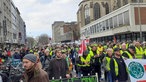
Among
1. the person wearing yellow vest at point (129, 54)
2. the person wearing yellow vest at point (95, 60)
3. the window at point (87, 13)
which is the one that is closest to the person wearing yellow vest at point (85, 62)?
the person wearing yellow vest at point (95, 60)

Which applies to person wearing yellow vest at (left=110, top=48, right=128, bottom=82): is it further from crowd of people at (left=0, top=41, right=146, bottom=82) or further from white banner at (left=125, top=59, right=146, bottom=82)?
white banner at (left=125, top=59, right=146, bottom=82)

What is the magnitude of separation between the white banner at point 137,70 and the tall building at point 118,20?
37.0 m

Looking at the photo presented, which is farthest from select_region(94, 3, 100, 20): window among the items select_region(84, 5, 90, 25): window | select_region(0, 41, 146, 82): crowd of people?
select_region(0, 41, 146, 82): crowd of people

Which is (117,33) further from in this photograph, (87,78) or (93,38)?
(87,78)

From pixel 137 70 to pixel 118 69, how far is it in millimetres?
1021

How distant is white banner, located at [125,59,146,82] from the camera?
8.45 metres

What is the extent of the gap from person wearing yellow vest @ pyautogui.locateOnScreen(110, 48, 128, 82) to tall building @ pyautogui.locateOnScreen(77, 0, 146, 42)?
Result: 3619 cm

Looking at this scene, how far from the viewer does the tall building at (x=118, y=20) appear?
177ft

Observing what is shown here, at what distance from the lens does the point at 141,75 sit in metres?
8.50

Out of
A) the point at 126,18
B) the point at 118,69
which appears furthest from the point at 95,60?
the point at 126,18

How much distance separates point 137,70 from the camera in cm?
859

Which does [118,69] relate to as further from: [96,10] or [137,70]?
[96,10]

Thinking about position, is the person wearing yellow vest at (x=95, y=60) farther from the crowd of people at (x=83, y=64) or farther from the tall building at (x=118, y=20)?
the tall building at (x=118, y=20)

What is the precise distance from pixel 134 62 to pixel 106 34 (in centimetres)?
6411
